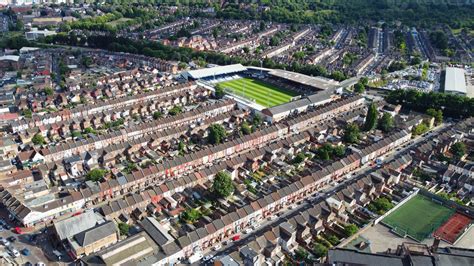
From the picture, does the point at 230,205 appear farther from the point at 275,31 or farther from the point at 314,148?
the point at 275,31

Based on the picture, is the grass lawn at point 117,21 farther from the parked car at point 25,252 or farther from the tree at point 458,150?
the tree at point 458,150

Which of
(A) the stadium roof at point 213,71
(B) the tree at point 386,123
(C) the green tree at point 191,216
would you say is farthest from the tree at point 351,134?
(A) the stadium roof at point 213,71

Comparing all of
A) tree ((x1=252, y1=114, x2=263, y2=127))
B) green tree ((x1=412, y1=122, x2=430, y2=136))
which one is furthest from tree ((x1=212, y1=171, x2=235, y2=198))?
green tree ((x1=412, y1=122, x2=430, y2=136))

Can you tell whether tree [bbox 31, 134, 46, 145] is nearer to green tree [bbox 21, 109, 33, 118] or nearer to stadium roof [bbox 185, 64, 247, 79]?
green tree [bbox 21, 109, 33, 118]

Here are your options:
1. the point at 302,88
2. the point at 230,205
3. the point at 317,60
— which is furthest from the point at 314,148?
the point at 317,60

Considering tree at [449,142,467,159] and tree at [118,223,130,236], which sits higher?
tree at [449,142,467,159]

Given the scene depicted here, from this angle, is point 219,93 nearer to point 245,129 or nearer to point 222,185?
point 245,129
